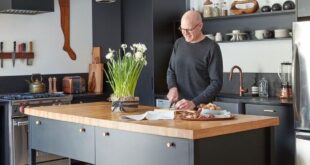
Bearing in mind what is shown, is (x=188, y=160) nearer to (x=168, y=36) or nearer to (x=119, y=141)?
(x=119, y=141)

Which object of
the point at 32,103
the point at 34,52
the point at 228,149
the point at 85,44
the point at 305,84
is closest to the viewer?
the point at 228,149

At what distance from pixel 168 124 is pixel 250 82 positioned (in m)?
3.17

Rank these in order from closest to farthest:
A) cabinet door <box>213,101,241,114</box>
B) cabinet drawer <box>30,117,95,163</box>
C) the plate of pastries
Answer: the plate of pastries
cabinet drawer <box>30,117,95,163</box>
cabinet door <box>213,101,241,114</box>

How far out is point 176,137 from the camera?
107 inches

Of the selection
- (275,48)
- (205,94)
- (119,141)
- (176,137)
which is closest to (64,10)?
(275,48)

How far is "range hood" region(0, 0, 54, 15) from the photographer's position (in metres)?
5.57

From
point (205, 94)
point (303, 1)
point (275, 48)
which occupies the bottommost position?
point (205, 94)

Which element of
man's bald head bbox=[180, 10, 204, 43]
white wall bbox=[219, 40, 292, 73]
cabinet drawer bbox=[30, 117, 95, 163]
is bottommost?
cabinet drawer bbox=[30, 117, 95, 163]

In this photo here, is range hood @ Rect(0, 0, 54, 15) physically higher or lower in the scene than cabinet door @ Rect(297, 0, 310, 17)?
higher

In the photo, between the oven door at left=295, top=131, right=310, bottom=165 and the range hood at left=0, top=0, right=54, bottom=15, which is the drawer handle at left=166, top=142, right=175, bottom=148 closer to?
the oven door at left=295, top=131, right=310, bottom=165

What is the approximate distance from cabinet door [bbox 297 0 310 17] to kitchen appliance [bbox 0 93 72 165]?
9.62ft

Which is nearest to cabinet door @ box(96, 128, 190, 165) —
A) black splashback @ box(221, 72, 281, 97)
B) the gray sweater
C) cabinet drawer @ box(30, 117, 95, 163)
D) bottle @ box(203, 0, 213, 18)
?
cabinet drawer @ box(30, 117, 95, 163)

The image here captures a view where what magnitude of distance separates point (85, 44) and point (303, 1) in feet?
10.5

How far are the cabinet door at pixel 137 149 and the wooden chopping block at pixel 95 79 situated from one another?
131 inches
